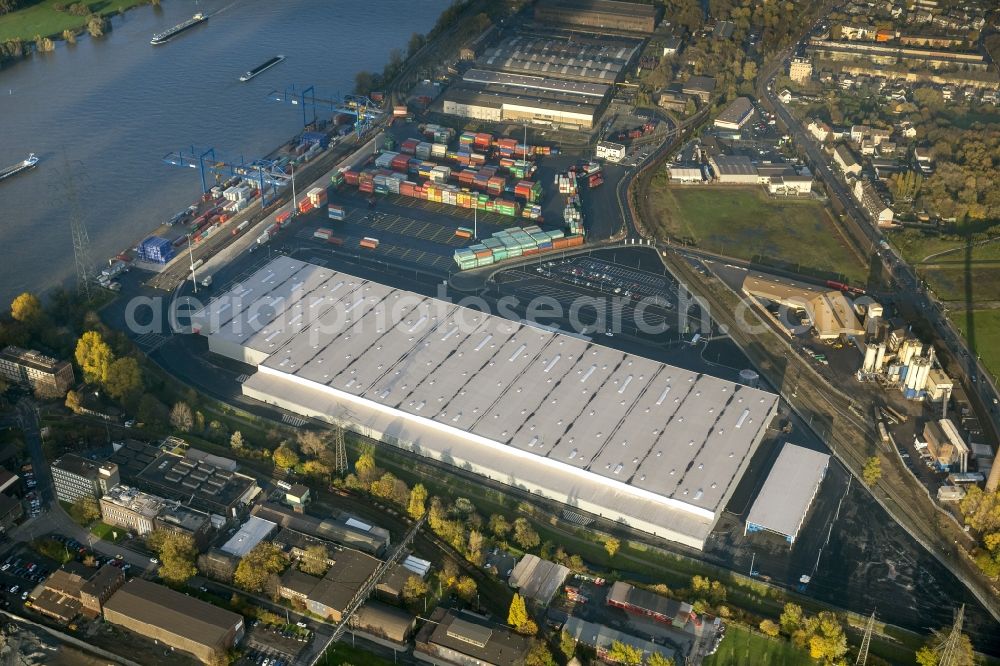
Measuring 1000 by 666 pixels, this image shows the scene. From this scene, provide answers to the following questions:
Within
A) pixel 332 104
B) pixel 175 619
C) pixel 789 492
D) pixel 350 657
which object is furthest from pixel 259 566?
pixel 332 104

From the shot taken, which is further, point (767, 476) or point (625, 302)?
point (625, 302)

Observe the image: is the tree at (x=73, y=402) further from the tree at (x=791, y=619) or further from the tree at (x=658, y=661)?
the tree at (x=791, y=619)

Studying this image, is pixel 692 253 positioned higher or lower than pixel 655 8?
lower

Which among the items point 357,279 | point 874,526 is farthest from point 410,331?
point 874,526

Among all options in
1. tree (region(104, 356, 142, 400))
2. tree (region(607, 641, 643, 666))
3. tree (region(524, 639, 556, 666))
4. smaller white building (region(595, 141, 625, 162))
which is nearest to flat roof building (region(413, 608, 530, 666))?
tree (region(524, 639, 556, 666))

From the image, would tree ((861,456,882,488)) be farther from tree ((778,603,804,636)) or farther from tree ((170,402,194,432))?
tree ((170,402,194,432))

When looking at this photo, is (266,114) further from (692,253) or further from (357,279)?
(692,253)

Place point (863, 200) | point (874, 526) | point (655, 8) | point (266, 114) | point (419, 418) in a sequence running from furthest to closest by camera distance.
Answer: point (655, 8)
point (266, 114)
point (863, 200)
point (419, 418)
point (874, 526)
